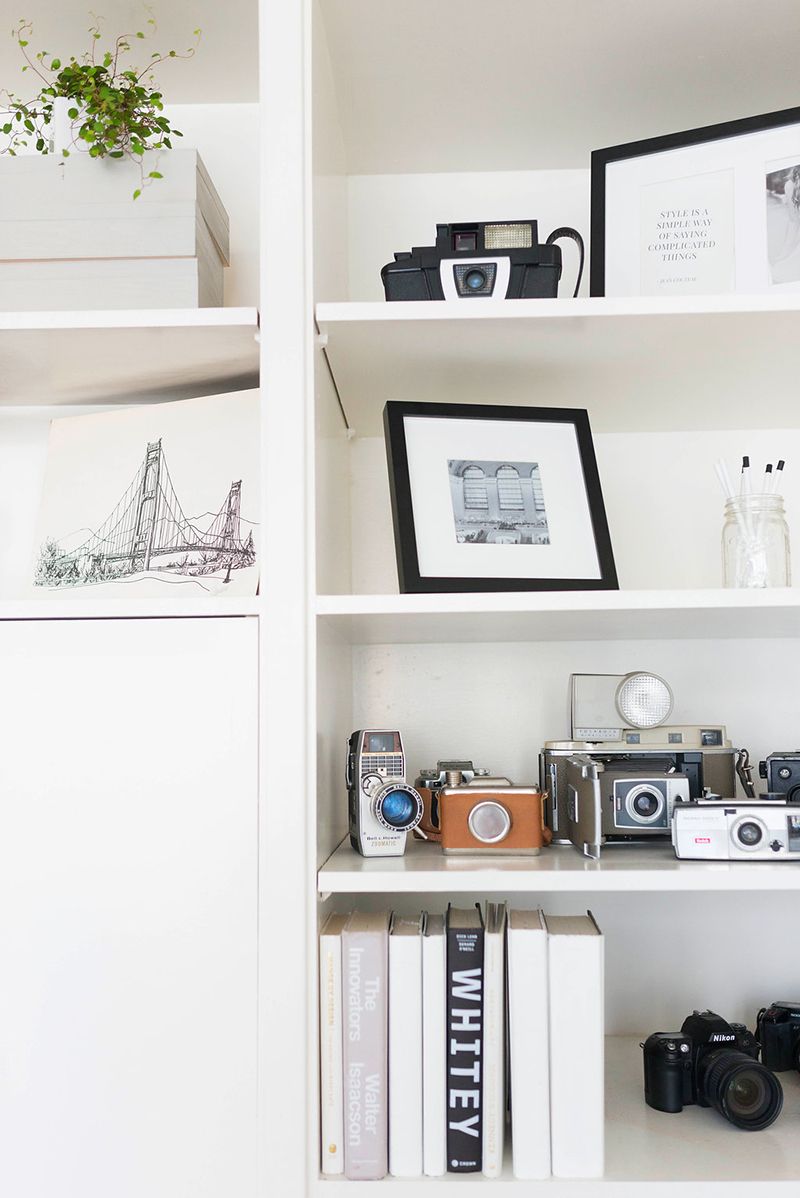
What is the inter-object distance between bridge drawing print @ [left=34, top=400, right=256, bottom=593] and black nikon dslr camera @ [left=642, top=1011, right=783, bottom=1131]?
2.48 feet

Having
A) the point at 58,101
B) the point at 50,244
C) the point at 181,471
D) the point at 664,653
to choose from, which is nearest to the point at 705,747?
the point at 664,653

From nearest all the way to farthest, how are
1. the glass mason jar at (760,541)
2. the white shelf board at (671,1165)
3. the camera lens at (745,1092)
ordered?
the white shelf board at (671,1165)
the camera lens at (745,1092)
the glass mason jar at (760,541)

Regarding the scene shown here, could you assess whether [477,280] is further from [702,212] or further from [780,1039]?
[780,1039]

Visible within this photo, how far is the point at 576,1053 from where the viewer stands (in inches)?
40.4

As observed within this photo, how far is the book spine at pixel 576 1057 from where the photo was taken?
1017 mm

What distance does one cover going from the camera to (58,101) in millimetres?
1225

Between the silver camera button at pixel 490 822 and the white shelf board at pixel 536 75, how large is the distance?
912 mm

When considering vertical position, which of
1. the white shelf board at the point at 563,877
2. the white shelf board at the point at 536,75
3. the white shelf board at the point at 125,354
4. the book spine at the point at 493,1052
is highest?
the white shelf board at the point at 536,75

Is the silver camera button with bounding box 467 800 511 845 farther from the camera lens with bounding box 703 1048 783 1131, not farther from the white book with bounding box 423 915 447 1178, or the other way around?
the camera lens with bounding box 703 1048 783 1131

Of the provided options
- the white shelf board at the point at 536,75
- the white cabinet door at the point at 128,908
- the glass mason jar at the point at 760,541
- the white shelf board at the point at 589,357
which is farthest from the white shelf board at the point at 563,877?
the white shelf board at the point at 536,75

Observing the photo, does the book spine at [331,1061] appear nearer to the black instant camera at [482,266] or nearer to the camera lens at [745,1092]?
the camera lens at [745,1092]

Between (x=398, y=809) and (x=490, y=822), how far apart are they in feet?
0.36

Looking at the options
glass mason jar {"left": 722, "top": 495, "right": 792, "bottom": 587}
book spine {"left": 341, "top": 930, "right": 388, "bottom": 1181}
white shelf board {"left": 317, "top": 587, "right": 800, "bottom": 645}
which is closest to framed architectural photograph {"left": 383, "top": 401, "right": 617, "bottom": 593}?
white shelf board {"left": 317, "top": 587, "right": 800, "bottom": 645}

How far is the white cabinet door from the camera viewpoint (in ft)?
3.32
